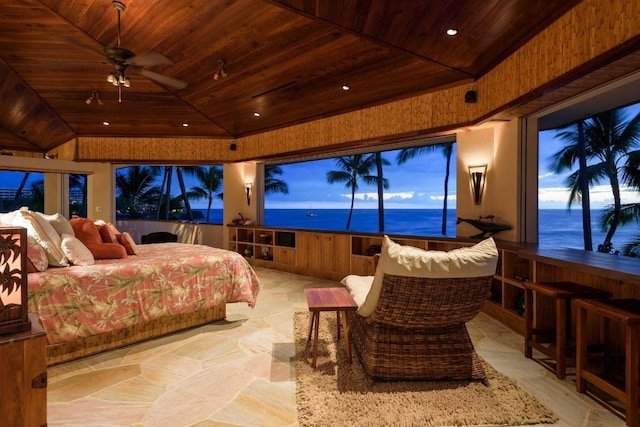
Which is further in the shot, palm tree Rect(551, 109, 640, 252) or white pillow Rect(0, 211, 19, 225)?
palm tree Rect(551, 109, 640, 252)

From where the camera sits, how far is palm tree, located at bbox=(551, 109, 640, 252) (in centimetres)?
304

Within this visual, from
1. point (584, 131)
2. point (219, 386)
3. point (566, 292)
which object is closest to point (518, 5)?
point (584, 131)

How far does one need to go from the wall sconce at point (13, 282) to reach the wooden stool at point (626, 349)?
9.46 ft

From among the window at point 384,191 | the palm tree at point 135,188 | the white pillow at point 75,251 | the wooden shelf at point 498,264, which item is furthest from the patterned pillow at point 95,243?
the palm tree at point 135,188

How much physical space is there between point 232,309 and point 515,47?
430 centimetres

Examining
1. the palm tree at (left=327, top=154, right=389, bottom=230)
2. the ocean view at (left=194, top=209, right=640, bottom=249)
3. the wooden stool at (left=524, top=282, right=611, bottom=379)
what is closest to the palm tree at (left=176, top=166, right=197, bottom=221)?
the ocean view at (left=194, top=209, right=640, bottom=249)

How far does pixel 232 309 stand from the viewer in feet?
14.0

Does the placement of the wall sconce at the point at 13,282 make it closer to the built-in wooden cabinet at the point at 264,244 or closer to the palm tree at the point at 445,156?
the built-in wooden cabinet at the point at 264,244

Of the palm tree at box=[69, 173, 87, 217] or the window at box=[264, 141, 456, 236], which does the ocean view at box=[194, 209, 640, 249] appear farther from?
the palm tree at box=[69, 173, 87, 217]

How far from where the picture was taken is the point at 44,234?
2838 millimetres

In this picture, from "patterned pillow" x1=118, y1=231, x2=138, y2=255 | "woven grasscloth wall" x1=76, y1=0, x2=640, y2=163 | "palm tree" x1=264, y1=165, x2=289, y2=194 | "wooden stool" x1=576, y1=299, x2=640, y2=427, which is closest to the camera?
"wooden stool" x1=576, y1=299, x2=640, y2=427

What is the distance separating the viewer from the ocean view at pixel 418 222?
341 cm

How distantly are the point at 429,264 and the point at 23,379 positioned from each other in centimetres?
200

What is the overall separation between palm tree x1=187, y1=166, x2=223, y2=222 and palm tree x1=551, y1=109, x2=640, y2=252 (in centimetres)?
984
